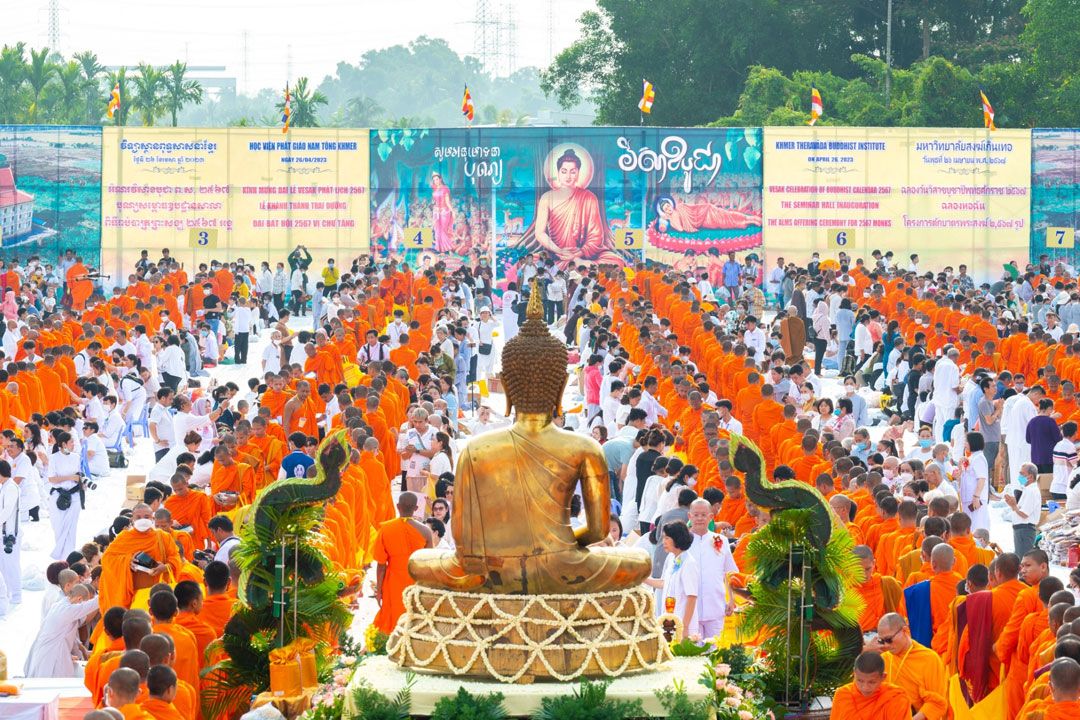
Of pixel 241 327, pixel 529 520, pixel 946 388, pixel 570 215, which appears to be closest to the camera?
pixel 529 520

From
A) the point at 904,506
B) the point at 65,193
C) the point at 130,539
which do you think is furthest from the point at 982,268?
the point at 130,539

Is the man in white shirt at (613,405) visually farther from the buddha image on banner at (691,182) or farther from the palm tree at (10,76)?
the palm tree at (10,76)

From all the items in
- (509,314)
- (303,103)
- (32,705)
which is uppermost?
(303,103)

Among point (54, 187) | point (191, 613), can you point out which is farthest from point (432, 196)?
point (191, 613)

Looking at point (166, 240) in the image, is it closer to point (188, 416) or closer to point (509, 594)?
point (188, 416)

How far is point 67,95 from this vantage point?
5762cm

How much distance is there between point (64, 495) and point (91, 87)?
4880 centimetres

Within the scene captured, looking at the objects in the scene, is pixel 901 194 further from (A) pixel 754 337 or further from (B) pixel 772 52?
(B) pixel 772 52

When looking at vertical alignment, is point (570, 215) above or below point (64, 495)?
above

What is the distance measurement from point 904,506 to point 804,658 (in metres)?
3.20

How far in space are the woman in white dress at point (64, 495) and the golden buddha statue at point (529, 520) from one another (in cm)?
840

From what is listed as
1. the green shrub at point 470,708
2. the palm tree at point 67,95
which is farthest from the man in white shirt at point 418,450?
the palm tree at point 67,95

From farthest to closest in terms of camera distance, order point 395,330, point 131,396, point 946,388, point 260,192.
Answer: point 260,192, point 395,330, point 131,396, point 946,388

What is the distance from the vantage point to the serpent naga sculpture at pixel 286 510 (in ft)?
29.3
